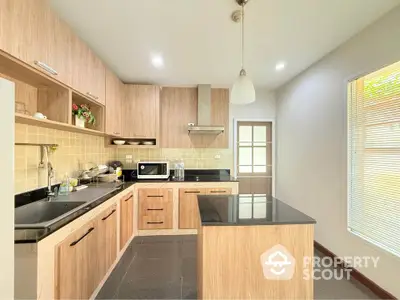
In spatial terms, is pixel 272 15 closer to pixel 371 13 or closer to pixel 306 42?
pixel 306 42

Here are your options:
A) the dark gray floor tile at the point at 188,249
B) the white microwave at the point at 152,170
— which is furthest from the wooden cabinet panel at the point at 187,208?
the white microwave at the point at 152,170

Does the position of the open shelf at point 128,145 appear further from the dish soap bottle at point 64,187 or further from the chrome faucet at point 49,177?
the chrome faucet at point 49,177

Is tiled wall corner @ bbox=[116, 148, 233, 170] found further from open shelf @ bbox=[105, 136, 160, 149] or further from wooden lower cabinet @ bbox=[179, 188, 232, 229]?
wooden lower cabinet @ bbox=[179, 188, 232, 229]

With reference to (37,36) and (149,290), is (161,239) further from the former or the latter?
(37,36)

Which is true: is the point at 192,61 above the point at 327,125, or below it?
above

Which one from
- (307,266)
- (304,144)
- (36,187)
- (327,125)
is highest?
(327,125)

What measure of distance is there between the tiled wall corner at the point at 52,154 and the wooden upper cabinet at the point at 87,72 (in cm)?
55

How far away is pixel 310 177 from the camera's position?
303cm

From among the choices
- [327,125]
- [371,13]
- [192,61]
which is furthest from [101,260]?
[371,13]

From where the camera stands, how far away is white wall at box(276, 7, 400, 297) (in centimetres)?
191

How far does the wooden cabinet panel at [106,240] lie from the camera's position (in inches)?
76.4

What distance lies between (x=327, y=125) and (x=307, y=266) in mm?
1895

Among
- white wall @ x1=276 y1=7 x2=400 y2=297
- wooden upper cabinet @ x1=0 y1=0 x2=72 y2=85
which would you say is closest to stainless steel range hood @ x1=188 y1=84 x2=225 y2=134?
white wall @ x1=276 y1=7 x2=400 y2=297

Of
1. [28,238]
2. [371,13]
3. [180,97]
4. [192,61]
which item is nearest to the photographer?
[28,238]
